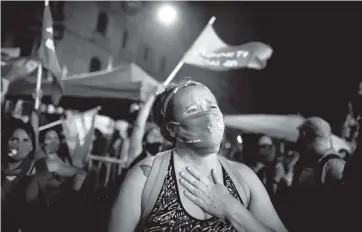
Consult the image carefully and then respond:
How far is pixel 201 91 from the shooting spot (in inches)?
65.7

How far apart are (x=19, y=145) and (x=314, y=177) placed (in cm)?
299

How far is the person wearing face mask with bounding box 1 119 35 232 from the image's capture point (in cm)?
330

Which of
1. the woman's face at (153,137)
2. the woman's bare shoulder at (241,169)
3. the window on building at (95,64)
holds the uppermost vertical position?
the window on building at (95,64)

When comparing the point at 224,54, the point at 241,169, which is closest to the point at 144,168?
the point at 241,169

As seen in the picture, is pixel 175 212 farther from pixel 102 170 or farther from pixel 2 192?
pixel 102 170

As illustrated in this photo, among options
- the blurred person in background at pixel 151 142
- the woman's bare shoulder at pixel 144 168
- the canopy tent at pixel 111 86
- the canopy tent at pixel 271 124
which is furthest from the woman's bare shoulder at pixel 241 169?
the canopy tent at pixel 271 124

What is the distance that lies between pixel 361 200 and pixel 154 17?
2903 cm

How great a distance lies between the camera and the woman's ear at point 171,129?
166 centimetres

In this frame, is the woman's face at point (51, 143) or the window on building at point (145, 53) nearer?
the woman's face at point (51, 143)

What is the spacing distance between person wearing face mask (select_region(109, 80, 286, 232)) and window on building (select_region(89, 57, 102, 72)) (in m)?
22.0

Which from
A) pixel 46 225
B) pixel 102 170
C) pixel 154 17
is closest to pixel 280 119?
pixel 102 170

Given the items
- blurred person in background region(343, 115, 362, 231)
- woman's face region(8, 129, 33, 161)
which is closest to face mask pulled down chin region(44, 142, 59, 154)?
woman's face region(8, 129, 33, 161)

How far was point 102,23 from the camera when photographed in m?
24.0

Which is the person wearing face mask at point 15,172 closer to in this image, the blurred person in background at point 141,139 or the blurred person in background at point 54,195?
the blurred person in background at point 54,195
